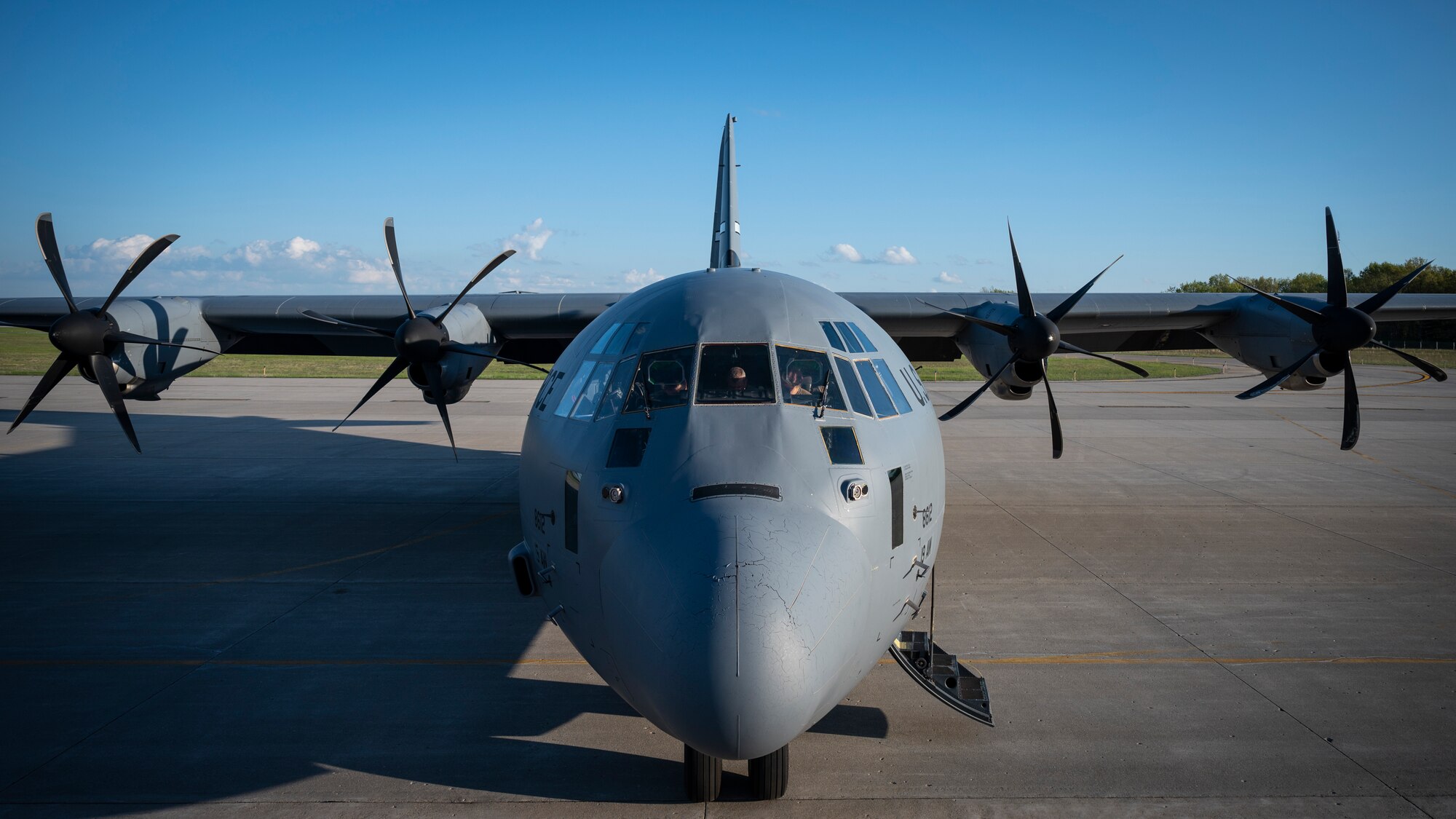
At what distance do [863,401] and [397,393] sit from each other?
119 feet

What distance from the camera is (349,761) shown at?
247 inches

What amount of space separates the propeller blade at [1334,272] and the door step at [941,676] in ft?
30.6

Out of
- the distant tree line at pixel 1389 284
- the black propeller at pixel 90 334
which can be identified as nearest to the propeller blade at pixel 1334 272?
the black propeller at pixel 90 334

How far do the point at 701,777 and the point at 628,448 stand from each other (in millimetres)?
2483

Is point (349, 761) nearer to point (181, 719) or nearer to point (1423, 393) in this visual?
point (181, 719)

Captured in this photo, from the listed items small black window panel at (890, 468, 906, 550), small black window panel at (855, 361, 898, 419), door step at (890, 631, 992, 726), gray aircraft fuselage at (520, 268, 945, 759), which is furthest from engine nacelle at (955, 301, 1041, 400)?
small black window panel at (890, 468, 906, 550)

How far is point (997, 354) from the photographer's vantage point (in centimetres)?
1298

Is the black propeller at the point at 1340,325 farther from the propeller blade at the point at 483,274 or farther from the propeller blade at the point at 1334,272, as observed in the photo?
the propeller blade at the point at 483,274

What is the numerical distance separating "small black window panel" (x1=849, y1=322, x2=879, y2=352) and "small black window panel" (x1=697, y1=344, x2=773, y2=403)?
1.03m

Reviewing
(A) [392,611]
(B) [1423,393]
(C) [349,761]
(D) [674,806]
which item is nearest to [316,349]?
(A) [392,611]

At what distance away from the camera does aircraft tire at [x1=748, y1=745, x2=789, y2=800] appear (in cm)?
565

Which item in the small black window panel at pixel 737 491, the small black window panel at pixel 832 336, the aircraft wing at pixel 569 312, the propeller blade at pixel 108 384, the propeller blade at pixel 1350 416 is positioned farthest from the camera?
the aircraft wing at pixel 569 312

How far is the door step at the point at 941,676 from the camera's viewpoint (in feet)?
21.7

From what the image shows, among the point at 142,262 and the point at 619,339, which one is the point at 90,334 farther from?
the point at 619,339
